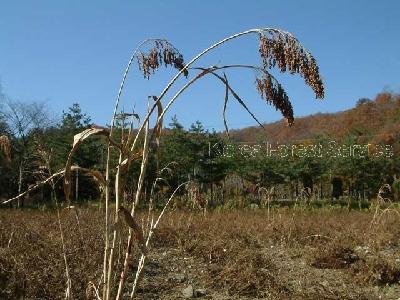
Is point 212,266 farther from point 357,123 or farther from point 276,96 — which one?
point 357,123

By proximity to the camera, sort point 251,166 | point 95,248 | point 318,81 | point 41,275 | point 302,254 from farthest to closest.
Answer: point 251,166 → point 302,254 → point 95,248 → point 41,275 → point 318,81

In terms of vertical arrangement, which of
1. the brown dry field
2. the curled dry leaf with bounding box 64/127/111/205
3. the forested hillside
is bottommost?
the brown dry field

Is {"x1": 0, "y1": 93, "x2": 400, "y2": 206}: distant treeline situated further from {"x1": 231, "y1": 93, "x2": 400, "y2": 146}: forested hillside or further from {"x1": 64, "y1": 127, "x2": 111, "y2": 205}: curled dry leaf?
{"x1": 64, "y1": 127, "x2": 111, "y2": 205}: curled dry leaf

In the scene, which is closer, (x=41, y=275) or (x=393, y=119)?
(x=41, y=275)

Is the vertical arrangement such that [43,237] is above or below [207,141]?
below

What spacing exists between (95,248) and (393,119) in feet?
191

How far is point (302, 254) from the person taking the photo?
6449 mm

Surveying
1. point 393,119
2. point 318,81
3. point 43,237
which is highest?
point 393,119

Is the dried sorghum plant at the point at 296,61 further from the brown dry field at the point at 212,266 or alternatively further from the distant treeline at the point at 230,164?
the distant treeline at the point at 230,164

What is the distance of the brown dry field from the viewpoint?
431cm

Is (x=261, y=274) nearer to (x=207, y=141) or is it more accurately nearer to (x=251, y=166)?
(x=207, y=141)

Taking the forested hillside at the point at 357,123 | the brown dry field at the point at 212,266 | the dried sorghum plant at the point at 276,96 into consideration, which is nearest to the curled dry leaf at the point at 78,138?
the dried sorghum plant at the point at 276,96

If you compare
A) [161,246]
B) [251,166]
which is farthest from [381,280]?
[251,166]

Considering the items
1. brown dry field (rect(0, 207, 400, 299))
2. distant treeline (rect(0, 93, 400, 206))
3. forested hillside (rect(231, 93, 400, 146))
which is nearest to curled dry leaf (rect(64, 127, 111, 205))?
brown dry field (rect(0, 207, 400, 299))
